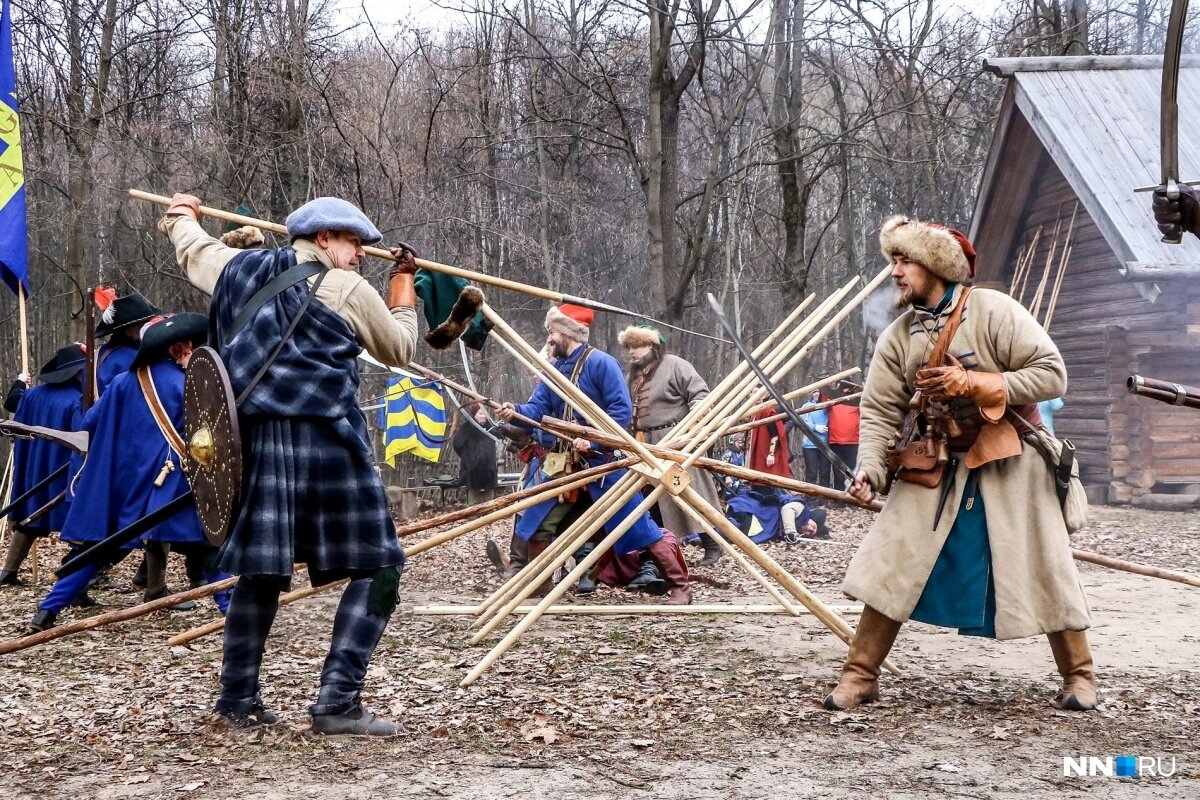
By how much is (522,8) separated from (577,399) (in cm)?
1521

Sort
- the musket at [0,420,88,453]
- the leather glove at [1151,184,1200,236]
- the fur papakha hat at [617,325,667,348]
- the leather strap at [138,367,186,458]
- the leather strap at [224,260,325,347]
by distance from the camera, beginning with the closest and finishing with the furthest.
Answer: the leather glove at [1151,184,1200,236] < the leather strap at [224,260,325,347] < the musket at [0,420,88,453] < the leather strap at [138,367,186,458] < the fur papakha hat at [617,325,667,348]

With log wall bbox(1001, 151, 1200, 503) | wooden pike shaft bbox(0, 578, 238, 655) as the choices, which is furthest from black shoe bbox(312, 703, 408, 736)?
log wall bbox(1001, 151, 1200, 503)

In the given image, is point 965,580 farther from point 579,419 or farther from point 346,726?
point 579,419

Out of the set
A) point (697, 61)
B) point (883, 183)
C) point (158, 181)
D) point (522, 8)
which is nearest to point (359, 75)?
point (158, 181)

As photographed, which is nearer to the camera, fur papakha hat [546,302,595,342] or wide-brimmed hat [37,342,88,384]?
fur papakha hat [546,302,595,342]

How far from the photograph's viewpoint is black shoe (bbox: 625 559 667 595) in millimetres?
7105

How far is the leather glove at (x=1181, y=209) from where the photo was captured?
3.41 metres

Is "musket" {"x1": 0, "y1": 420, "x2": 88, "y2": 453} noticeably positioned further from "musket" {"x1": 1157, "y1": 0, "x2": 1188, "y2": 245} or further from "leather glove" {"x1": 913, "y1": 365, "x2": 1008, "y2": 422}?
"musket" {"x1": 1157, "y1": 0, "x2": 1188, "y2": 245}

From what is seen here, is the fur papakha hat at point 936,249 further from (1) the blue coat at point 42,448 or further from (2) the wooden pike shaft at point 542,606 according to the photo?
(1) the blue coat at point 42,448

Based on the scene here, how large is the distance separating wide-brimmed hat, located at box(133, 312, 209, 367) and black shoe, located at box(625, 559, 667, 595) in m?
2.78

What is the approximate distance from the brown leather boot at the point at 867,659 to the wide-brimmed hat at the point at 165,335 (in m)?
3.82

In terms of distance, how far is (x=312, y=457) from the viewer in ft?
12.0

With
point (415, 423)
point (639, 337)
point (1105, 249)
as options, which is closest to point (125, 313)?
point (639, 337)

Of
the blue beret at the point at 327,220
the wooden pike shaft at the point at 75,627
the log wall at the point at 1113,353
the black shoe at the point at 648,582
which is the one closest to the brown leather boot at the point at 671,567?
the black shoe at the point at 648,582
